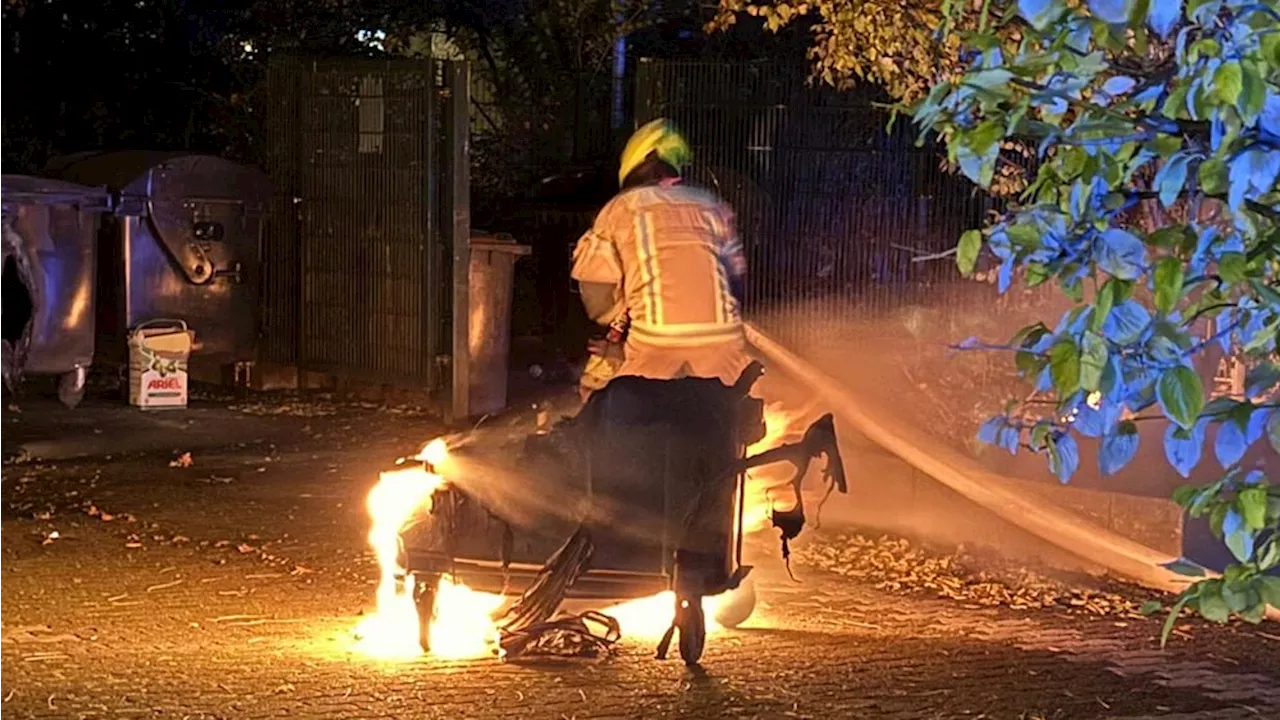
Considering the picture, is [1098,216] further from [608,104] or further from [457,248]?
[608,104]

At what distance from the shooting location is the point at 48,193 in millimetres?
12031

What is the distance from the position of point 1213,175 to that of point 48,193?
11.0m

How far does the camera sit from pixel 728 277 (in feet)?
20.8

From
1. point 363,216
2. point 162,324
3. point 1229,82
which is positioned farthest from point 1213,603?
point 162,324

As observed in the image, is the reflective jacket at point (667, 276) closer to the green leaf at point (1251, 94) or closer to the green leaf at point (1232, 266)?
the green leaf at point (1232, 266)

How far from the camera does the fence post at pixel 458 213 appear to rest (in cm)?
1172

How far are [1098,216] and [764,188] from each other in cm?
1034

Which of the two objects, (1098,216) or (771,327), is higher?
(1098,216)

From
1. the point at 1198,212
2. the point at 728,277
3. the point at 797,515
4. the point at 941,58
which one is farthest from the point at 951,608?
the point at 1198,212

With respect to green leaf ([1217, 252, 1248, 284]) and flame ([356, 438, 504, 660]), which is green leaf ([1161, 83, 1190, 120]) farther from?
flame ([356, 438, 504, 660])

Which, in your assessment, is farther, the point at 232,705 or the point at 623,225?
the point at 623,225

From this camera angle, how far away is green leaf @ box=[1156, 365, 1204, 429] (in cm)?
217

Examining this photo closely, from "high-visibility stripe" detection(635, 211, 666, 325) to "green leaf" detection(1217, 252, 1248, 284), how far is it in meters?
3.98

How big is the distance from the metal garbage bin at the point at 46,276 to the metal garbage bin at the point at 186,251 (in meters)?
0.45
